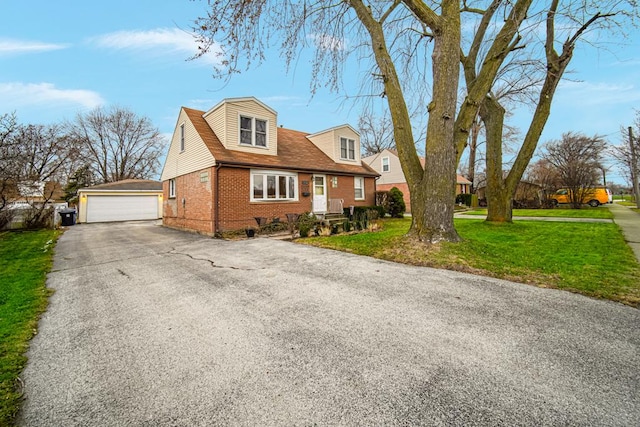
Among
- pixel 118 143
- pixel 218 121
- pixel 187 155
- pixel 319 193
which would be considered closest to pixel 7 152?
pixel 187 155

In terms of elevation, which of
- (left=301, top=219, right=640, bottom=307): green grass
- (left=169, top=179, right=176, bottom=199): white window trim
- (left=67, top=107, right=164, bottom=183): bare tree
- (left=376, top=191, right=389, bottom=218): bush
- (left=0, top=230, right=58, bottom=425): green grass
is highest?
(left=67, top=107, right=164, bottom=183): bare tree

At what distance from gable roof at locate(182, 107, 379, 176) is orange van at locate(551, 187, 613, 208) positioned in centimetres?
1875

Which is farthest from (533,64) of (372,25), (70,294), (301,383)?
(70,294)

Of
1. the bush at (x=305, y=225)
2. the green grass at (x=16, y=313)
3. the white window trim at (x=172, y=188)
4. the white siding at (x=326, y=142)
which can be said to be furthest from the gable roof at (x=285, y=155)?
the green grass at (x=16, y=313)

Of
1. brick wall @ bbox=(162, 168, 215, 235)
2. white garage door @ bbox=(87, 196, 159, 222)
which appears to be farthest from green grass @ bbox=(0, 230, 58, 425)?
white garage door @ bbox=(87, 196, 159, 222)

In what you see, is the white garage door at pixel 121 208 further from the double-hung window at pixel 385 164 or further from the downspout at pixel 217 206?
the double-hung window at pixel 385 164

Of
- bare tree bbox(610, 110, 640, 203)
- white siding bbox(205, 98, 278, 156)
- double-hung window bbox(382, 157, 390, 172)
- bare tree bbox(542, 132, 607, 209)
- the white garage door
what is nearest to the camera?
white siding bbox(205, 98, 278, 156)

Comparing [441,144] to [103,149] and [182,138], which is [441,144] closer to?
[182,138]

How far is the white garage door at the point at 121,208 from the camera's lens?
2078 cm

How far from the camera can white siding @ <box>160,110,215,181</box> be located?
11.6 meters

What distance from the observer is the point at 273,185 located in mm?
12594

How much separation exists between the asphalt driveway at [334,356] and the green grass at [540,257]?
67 cm

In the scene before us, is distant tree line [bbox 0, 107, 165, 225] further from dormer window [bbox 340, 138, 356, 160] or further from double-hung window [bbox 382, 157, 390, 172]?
double-hung window [bbox 382, 157, 390, 172]

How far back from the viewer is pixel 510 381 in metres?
1.94
